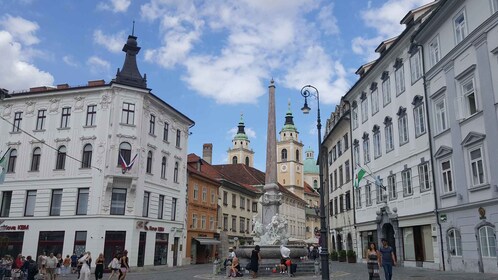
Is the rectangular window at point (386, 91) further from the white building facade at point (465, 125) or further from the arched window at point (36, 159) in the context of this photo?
the arched window at point (36, 159)

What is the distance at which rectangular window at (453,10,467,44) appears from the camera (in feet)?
65.8

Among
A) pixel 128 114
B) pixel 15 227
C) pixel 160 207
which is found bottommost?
pixel 15 227

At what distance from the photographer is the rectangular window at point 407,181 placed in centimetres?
2564

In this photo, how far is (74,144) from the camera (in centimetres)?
3328

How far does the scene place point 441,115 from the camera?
73.4 ft

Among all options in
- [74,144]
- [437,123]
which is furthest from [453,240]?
[74,144]

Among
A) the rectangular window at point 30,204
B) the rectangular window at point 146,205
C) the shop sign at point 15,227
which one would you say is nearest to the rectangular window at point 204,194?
the rectangular window at point 146,205

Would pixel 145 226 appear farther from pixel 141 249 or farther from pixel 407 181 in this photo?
pixel 407 181

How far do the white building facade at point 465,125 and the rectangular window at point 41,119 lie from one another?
1113 inches

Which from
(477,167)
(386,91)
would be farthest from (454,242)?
(386,91)

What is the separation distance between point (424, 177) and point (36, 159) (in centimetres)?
2816

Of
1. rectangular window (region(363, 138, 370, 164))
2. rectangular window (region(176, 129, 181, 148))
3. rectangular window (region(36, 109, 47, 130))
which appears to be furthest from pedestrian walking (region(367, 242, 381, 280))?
rectangular window (region(36, 109, 47, 130))

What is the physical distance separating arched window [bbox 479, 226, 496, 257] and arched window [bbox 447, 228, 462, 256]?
181 centimetres

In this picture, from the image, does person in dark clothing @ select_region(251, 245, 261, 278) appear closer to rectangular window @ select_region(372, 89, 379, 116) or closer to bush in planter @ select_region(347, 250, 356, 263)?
rectangular window @ select_region(372, 89, 379, 116)
